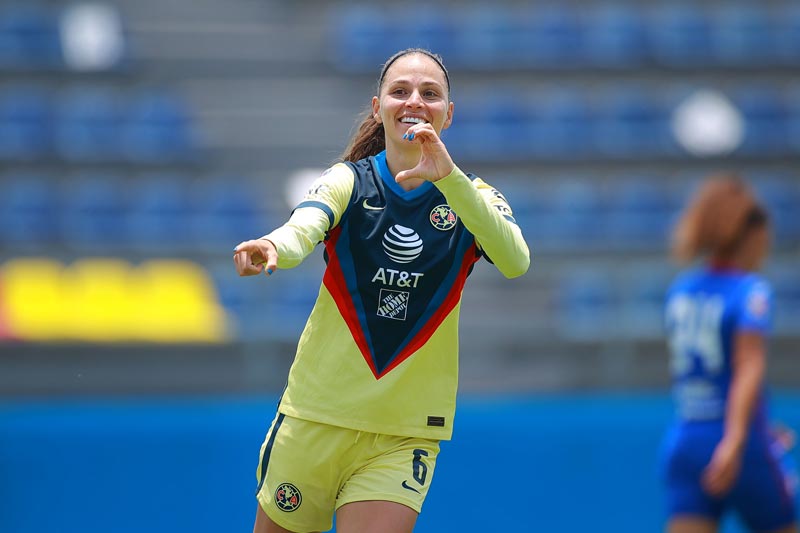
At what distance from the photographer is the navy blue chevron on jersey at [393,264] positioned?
307 centimetres

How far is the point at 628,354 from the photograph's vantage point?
42.7ft

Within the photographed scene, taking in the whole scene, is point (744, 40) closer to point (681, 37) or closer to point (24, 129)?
point (681, 37)

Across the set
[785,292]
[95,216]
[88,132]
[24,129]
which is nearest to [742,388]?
[785,292]

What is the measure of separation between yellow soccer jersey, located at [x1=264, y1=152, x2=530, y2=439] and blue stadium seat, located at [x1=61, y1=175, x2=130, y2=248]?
11756mm

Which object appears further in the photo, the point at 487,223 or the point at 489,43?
the point at 489,43

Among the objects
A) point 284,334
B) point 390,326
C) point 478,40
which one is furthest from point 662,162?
point 390,326

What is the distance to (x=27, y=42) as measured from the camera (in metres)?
16.2

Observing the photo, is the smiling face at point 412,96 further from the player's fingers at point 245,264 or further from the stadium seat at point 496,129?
the stadium seat at point 496,129

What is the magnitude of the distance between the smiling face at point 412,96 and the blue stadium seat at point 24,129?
44.3 feet

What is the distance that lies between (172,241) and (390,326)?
12013 mm

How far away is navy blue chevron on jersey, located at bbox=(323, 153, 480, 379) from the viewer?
307cm

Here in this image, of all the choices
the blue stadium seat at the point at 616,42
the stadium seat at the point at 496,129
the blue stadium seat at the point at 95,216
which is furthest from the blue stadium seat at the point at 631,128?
the blue stadium seat at the point at 95,216

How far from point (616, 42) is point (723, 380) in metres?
13.4

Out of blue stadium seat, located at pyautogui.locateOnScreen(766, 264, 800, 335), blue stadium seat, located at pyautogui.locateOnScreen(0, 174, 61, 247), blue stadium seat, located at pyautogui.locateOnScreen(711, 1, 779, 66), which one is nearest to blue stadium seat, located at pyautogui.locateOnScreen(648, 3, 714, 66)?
blue stadium seat, located at pyautogui.locateOnScreen(711, 1, 779, 66)
